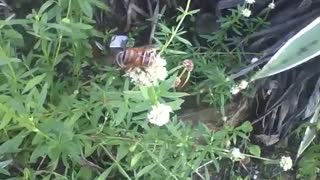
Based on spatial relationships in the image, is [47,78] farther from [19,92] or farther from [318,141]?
[318,141]

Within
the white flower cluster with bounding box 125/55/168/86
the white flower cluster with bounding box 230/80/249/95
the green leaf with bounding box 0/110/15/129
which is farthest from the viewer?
the white flower cluster with bounding box 230/80/249/95

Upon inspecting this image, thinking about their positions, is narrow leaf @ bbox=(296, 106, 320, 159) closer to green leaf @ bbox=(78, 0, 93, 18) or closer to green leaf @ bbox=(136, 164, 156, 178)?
→ green leaf @ bbox=(136, 164, 156, 178)

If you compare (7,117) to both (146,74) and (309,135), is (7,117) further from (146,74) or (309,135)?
(309,135)

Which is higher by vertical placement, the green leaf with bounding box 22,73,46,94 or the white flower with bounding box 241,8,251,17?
the white flower with bounding box 241,8,251,17

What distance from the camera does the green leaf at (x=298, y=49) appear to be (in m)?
1.23

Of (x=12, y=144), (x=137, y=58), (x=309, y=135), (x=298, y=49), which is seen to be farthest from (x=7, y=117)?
(x=309, y=135)

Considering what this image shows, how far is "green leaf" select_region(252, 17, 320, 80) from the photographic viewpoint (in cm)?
123

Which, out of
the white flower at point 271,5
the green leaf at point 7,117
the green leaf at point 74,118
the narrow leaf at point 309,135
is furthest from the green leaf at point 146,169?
the white flower at point 271,5

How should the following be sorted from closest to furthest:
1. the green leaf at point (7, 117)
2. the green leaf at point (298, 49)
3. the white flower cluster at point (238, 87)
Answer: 1. the green leaf at point (7, 117)
2. the green leaf at point (298, 49)
3. the white flower cluster at point (238, 87)

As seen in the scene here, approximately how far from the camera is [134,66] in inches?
37.4

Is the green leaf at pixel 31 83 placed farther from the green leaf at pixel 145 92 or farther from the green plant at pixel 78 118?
the green leaf at pixel 145 92

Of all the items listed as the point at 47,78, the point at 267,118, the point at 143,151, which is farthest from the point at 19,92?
the point at 267,118

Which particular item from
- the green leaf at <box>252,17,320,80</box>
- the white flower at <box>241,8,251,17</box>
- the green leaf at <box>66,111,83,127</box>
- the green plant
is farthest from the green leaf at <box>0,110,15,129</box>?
the white flower at <box>241,8,251,17</box>

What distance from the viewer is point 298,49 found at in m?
1.25
